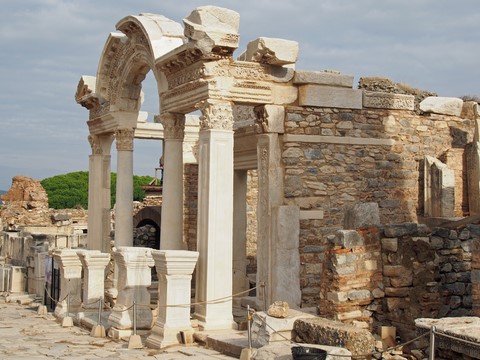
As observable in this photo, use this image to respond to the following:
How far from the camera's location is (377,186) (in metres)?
13.6

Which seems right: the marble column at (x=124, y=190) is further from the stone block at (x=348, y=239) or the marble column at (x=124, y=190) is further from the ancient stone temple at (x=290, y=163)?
the stone block at (x=348, y=239)

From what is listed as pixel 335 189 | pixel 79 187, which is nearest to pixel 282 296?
pixel 335 189

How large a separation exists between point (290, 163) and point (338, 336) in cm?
519

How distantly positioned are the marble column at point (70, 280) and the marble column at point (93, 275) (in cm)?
66

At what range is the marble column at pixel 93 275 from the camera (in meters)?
13.8

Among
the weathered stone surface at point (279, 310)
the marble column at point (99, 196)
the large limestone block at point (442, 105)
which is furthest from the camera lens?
the marble column at point (99, 196)

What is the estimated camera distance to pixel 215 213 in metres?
11.6

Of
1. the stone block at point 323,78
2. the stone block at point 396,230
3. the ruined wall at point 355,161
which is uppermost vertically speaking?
the stone block at point 323,78

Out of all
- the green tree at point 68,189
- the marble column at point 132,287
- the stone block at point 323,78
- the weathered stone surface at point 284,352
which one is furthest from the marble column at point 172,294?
the green tree at point 68,189

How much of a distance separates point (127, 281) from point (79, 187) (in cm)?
5113

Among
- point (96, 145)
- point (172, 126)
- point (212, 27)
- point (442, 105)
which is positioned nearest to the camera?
point (212, 27)

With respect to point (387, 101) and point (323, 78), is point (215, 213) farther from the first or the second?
point (387, 101)

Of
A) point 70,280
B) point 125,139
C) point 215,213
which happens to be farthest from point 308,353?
point 125,139

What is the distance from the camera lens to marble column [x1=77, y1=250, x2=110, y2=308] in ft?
45.2
